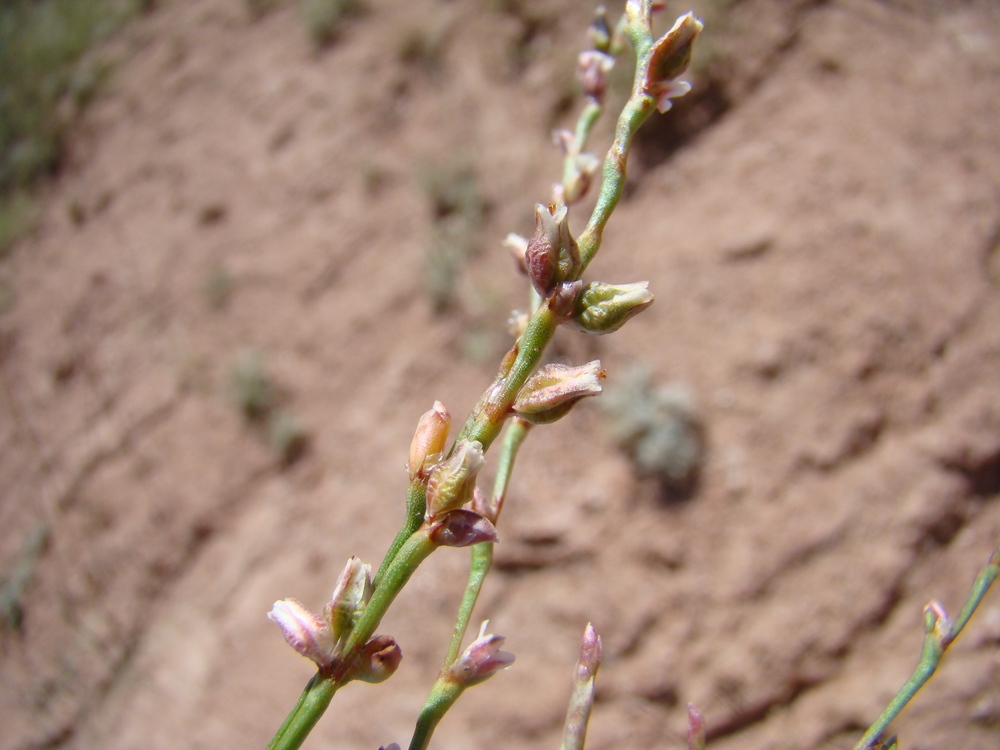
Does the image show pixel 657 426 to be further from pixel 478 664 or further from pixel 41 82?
pixel 41 82

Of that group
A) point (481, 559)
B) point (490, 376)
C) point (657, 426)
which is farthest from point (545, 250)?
point (490, 376)

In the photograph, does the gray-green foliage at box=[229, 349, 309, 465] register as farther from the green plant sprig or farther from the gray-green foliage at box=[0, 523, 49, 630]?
the green plant sprig

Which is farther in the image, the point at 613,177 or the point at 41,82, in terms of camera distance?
the point at 41,82

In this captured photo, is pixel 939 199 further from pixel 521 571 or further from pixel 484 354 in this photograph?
pixel 521 571

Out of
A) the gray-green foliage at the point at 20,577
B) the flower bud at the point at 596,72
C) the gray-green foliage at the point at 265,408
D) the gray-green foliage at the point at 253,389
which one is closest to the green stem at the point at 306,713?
the flower bud at the point at 596,72

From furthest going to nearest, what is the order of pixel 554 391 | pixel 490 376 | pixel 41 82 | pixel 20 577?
pixel 41 82 < pixel 20 577 < pixel 490 376 < pixel 554 391

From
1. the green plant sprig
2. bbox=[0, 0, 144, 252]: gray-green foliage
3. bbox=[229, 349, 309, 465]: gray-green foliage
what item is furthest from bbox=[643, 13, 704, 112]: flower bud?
bbox=[0, 0, 144, 252]: gray-green foliage
